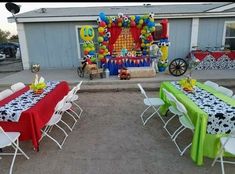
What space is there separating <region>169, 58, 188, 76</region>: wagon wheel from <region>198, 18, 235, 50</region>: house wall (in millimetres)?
2673

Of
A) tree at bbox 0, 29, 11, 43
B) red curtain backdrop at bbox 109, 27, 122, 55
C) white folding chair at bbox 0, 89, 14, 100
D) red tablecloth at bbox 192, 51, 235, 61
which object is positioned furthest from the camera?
tree at bbox 0, 29, 11, 43

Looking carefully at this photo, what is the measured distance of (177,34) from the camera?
31.0 ft

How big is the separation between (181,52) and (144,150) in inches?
291

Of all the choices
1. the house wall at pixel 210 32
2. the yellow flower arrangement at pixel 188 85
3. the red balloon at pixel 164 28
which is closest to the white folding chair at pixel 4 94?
the yellow flower arrangement at pixel 188 85

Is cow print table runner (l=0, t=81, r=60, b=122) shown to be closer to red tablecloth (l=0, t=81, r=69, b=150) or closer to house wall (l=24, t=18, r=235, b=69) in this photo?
red tablecloth (l=0, t=81, r=69, b=150)

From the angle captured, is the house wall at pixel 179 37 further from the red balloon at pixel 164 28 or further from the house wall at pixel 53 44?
the house wall at pixel 53 44

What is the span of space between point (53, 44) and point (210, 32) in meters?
7.38

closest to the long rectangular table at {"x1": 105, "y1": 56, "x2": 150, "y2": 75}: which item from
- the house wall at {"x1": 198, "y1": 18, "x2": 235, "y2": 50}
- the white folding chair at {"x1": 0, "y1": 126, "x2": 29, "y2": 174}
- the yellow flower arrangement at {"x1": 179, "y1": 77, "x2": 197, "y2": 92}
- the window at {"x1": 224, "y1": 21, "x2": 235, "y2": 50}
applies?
the house wall at {"x1": 198, "y1": 18, "x2": 235, "y2": 50}

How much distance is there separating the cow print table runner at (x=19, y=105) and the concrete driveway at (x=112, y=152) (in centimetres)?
70

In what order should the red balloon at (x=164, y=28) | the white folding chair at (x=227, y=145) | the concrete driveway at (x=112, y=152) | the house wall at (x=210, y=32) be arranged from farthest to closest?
the house wall at (x=210, y=32)
the red balloon at (x=164, y=28)
the concrete driveway at (x=112, y=152)
the white folding chair at (x=227, y=145)

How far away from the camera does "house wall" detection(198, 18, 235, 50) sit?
9.30 metres

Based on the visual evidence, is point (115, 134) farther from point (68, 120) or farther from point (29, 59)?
point (29, 59)

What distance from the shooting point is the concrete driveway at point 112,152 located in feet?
9.58

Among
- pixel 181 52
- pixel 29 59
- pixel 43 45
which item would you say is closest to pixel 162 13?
pixel 181 52
